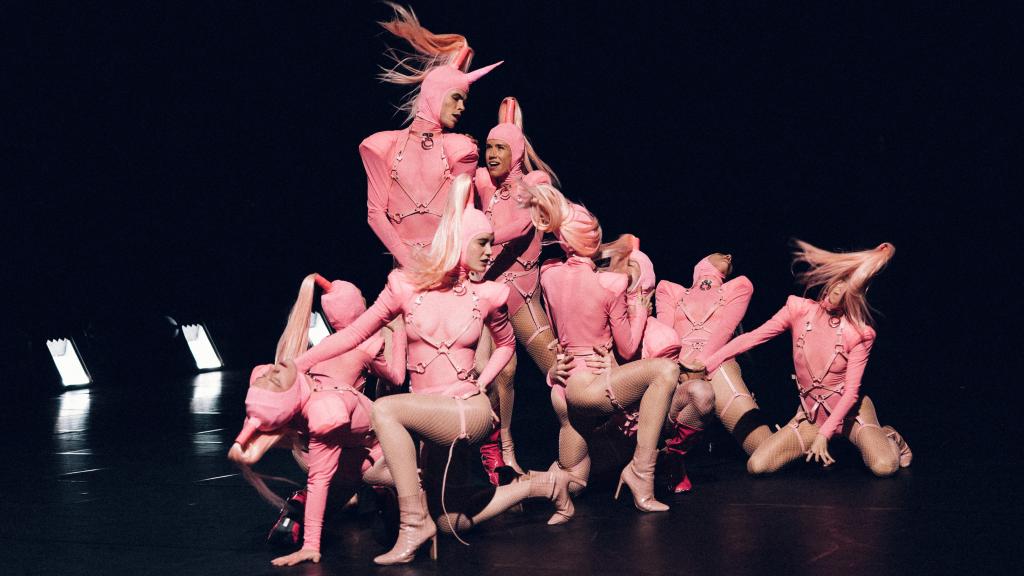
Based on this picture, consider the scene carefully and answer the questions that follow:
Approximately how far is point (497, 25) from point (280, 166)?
243cm

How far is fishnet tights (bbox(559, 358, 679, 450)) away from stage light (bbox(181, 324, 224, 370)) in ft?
25.7

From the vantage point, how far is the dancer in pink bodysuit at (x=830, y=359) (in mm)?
4980

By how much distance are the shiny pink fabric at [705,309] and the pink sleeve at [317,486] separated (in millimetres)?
2073

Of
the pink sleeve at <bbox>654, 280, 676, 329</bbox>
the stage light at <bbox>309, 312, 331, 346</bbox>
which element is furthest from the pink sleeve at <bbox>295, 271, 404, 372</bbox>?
the stage light at <bbox>309, 312, 331, 346</bbox>

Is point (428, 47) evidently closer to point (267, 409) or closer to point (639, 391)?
point (639, 391)

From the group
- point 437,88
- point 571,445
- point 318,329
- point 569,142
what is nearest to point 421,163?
point 437,88

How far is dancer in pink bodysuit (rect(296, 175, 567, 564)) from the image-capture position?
11.8ft

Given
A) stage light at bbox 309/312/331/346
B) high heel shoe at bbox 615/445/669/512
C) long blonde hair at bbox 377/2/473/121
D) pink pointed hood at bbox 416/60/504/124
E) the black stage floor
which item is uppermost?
long blonde hair at bbox 377/2/473/121

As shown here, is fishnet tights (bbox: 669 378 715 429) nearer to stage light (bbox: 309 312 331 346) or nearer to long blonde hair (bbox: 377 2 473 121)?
long blonde hair (bbox: 377 2 473 121)

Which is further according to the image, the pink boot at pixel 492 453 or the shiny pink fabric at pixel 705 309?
the shiny pink fabric at pixel 705 309

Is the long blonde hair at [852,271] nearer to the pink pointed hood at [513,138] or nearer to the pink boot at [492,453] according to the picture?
the pink pointed hood at [513,138]

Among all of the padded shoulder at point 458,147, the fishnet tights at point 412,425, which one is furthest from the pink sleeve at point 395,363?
the padded shoulder at point 458,147

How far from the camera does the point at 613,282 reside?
4242 mm

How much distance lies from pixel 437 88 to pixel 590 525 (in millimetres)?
1945
